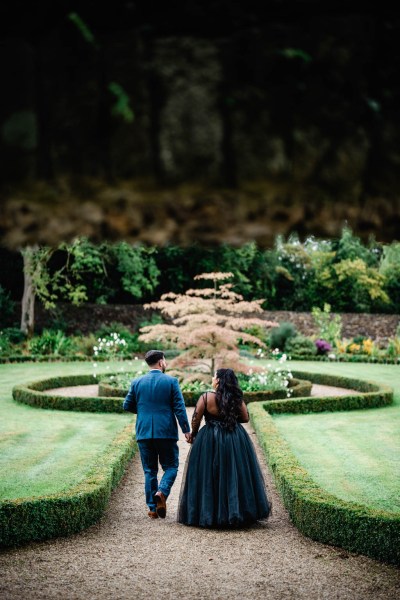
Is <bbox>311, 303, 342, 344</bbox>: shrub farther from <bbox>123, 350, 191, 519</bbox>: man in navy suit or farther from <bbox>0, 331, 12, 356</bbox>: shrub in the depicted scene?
<bbox>123, 350, 191, 519</bbox>: man in navy suit

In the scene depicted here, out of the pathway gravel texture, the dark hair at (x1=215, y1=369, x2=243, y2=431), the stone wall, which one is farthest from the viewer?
the stone wall

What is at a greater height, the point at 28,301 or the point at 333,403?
the point at 28,301

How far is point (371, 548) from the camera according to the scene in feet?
16.2

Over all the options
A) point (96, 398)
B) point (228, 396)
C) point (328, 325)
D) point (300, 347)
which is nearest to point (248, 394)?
point (96, 398)

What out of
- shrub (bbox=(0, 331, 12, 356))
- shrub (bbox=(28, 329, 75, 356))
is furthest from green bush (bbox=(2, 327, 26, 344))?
shrub (bbox=(28, 329, 75, 356))

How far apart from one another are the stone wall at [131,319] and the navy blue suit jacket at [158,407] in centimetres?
2280

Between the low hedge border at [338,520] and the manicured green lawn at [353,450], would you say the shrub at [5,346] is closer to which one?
the manicured green lawn at [353,450]

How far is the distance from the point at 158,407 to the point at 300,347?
18922 millimetres

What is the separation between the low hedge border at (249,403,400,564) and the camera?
481cm

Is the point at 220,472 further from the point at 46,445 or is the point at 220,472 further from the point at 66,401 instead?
the point at 66,401

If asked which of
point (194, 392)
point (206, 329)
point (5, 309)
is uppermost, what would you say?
point (5, 309)

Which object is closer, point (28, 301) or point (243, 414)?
point (243, 414)

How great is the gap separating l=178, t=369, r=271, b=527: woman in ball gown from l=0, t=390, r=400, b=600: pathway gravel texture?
16 cm

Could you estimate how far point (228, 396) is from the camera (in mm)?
5480
